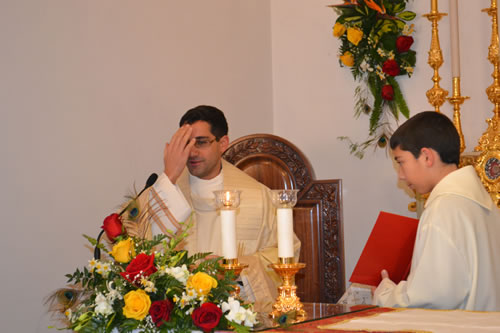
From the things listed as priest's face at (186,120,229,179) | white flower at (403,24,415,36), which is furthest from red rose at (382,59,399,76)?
priest's face at (186,120,229,179)

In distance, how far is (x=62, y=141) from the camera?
3.98m

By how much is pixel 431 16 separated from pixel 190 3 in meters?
1.80

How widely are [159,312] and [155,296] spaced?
13 cm

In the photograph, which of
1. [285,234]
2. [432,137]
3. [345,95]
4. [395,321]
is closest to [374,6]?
[345,95]

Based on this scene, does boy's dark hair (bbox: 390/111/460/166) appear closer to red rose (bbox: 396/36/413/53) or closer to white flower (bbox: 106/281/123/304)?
white flower (bbox: 106/281/123/304)

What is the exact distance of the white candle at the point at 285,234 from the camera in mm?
2504

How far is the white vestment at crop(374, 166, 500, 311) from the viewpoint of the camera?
2693 millimetres

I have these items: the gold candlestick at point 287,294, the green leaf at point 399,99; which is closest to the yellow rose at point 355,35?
the green leaf at point 399,99

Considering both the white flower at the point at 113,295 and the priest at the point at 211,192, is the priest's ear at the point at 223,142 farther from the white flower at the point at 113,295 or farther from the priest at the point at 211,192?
the white flower at the point at 113,295

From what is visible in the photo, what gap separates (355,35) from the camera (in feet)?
16.3

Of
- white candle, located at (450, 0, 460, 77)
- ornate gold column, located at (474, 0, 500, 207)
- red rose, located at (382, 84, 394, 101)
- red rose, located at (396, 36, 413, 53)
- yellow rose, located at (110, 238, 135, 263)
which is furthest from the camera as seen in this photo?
red rose, located at (382, 84, 394, 101)

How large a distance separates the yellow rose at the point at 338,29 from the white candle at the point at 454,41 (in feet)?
3.08

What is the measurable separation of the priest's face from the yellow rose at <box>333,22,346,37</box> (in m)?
1.52

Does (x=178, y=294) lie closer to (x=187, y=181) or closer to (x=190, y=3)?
(x=187, y=181)
